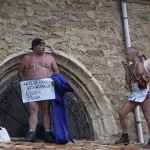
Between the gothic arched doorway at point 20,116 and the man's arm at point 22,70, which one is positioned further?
the gothic arched doorway at point 20,116

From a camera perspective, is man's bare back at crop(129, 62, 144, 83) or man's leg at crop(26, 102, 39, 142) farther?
man's bare back at crop(129, 62, 144, 83)

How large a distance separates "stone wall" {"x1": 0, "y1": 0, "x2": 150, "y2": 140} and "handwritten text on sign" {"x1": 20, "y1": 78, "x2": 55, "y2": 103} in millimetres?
1504

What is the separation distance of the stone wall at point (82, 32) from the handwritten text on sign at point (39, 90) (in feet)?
4.94

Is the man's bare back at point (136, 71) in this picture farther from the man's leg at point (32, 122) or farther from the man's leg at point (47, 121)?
the man's leg at point (32, 122)

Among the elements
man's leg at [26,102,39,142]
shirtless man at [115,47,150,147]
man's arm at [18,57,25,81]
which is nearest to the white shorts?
shirtless man at [115,47,150,147]

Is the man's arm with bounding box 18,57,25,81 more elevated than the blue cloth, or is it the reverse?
the man's arm with bounding box 18,57,25,81

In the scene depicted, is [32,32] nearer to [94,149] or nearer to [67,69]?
[67,69]

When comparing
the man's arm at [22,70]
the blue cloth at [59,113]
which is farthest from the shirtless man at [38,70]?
the blue cloth at [59,113]

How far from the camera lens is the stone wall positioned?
340 inches

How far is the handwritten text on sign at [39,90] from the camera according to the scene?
699 centimetres

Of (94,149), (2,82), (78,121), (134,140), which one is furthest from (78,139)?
(94,149)

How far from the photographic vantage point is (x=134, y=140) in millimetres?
8844

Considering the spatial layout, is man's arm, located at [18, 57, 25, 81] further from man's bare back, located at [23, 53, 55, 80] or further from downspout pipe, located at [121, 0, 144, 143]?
downspout pipe, located at [121, 0, 144, 143]

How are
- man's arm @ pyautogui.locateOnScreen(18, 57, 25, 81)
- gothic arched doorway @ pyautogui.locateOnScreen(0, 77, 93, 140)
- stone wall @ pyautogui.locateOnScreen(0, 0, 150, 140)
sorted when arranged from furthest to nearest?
stone wall @ pyautogui.locateOnScreen(0, 0, 150, 140)
gothic arched doorway @ pyautogui.locateOnScreen(0, 77, 93, 140)
man's arm @ pyautogui.locateOnScreen(18, 57, 25, 81)
